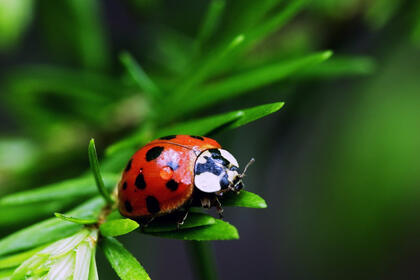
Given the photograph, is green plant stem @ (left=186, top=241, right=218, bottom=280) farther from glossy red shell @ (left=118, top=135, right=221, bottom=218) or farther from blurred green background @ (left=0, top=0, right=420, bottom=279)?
blurred green background @ (left=0, top=0, right=420, bottom=279)

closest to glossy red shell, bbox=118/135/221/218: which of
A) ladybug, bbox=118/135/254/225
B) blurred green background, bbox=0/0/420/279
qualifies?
ladybug, bbox=118/135/254/225

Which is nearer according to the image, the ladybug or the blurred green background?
the ladybug

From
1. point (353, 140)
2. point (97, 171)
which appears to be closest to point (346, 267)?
point (353, 140)

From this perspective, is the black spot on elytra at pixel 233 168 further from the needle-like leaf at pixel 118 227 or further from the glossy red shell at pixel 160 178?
the needle-like leaf at pixel 118 227

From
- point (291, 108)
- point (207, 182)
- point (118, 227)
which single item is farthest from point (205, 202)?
point (291, 108)

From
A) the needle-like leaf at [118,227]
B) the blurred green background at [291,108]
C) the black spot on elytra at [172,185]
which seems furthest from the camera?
the blurred green background at [291,108]

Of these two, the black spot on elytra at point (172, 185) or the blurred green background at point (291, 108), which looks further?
the blurred green background at point (291, 108)

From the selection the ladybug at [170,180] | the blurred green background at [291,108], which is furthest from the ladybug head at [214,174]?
the blurred green background at [291,108]
